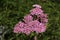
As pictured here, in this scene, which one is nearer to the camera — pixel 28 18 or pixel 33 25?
pixel 33 25

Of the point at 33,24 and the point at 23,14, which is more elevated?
the point at 33,24

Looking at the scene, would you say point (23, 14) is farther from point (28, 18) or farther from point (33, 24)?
point (33, 24)

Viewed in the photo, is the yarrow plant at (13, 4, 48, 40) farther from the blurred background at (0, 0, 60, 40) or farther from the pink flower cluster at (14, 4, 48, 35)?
the blurred background at (0, 0, 60, 40)

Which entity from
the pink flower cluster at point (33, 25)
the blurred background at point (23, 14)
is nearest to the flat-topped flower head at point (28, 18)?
the pink flower cluster at point (33, 25)

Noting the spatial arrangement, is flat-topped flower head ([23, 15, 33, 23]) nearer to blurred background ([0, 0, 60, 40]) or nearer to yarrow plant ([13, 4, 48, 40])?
yarrow plant ([13, 4, 48, 40])

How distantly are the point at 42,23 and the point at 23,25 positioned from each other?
26cm

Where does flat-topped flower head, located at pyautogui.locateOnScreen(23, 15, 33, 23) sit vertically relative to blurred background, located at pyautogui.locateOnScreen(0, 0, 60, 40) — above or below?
above

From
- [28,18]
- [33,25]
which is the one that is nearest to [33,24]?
[33,25]

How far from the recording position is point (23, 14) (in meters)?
4.42

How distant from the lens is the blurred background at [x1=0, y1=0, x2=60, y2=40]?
4.07 metres

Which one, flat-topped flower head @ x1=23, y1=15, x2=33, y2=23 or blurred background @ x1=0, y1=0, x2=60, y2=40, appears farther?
blurred background @ x1=0, y1=0, x2=60, y2=40

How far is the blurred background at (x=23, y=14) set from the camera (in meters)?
4.07

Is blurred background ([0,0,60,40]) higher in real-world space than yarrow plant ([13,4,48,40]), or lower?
lower

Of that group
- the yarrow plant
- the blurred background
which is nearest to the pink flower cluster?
the yarrow plant
